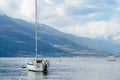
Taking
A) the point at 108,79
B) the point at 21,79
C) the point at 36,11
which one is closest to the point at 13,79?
the point at 21,79

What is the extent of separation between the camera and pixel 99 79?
86000mm

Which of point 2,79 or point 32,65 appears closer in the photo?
point 2,79

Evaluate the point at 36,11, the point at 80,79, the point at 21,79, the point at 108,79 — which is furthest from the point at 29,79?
the point at 36,11

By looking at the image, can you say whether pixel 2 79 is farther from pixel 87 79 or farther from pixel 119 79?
pixel 119 79

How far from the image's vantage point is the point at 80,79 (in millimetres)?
85438

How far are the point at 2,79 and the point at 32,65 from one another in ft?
84.8

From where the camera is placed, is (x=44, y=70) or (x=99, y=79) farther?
(x=44, y=70)

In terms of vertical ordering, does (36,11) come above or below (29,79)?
above

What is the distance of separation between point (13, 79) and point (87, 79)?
17.8m

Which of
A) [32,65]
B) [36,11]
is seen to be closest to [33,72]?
[32,65]

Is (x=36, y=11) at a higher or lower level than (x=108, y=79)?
higher

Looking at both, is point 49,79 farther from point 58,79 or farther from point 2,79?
point 2,79

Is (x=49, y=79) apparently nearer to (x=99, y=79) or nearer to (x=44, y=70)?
(x=99, y=79)

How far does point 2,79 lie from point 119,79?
93.0 feet
